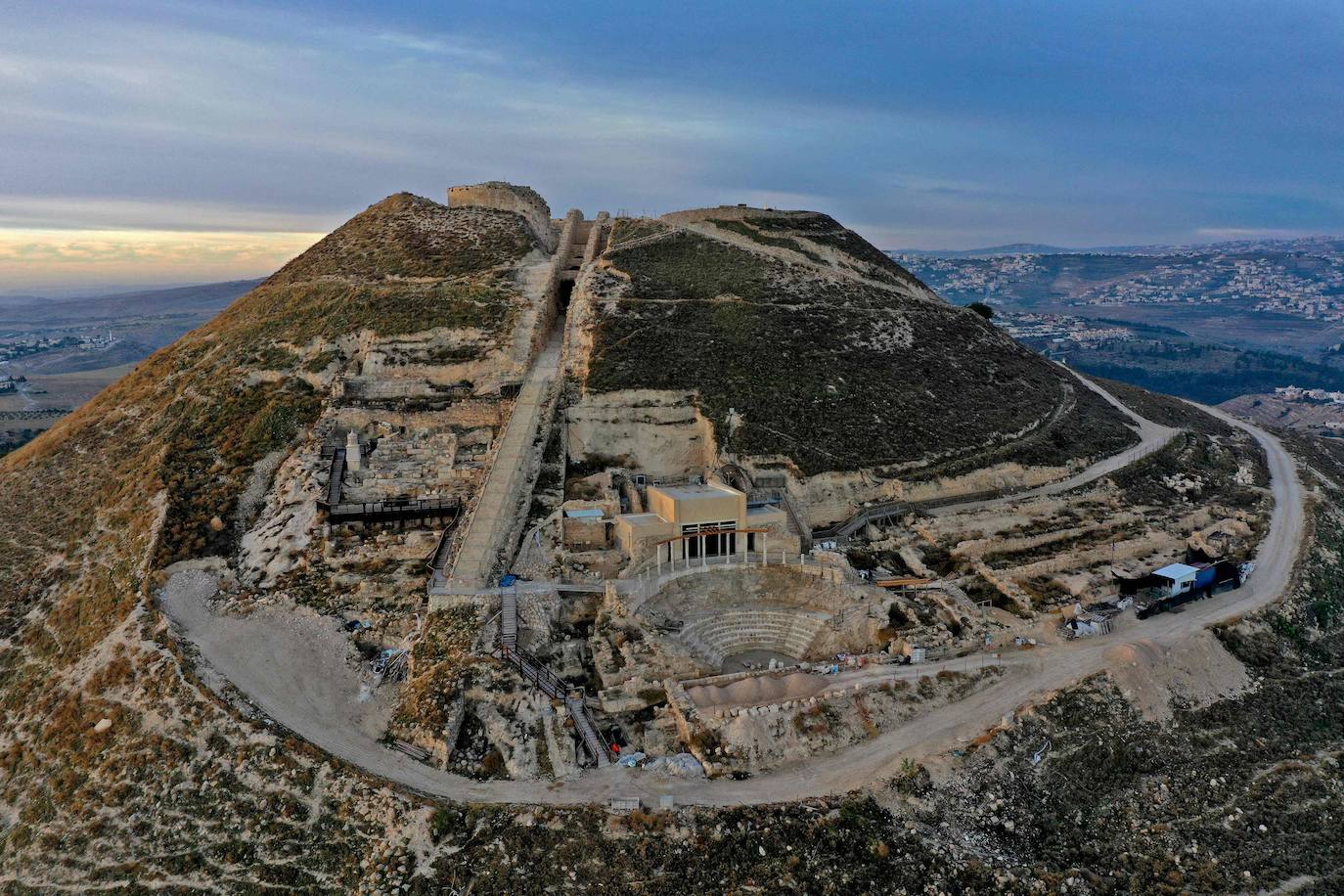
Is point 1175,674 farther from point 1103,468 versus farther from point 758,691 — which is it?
point 1103,468

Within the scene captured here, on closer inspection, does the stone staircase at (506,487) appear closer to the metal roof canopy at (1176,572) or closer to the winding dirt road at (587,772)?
the winding dirt road at (587,772)

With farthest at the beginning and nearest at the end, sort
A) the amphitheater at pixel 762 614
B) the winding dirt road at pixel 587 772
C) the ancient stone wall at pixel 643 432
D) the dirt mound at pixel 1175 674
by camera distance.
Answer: the ancient stone wall at pixel 643 432 → the amphitheater at pixel 762 614 → the dirt mound at pixel 1175 674 → the winding dirt road at pixel 587 772

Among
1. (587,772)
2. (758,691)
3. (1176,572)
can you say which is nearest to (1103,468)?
(1176,572)

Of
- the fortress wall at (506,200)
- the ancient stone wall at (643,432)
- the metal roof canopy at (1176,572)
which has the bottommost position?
the metal roof canopy at (1176,572)

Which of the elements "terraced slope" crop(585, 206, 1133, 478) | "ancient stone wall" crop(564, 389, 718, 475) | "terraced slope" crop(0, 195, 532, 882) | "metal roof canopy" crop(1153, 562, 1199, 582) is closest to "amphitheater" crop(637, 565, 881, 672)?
"terraced slope" crop(585, 206, 1133, 478)

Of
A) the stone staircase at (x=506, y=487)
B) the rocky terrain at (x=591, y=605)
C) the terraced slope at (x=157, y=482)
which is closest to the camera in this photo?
the rocky terrain at (x=591, y=605)

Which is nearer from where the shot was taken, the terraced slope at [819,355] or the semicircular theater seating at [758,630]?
the semicircular theater seating at [758,630]

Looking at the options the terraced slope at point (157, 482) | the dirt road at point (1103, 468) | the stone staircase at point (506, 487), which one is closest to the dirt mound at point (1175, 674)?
the dirt road at point (1103, 468)

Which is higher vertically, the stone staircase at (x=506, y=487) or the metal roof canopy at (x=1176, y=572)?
the stone staircase at (x=506, y=487)
